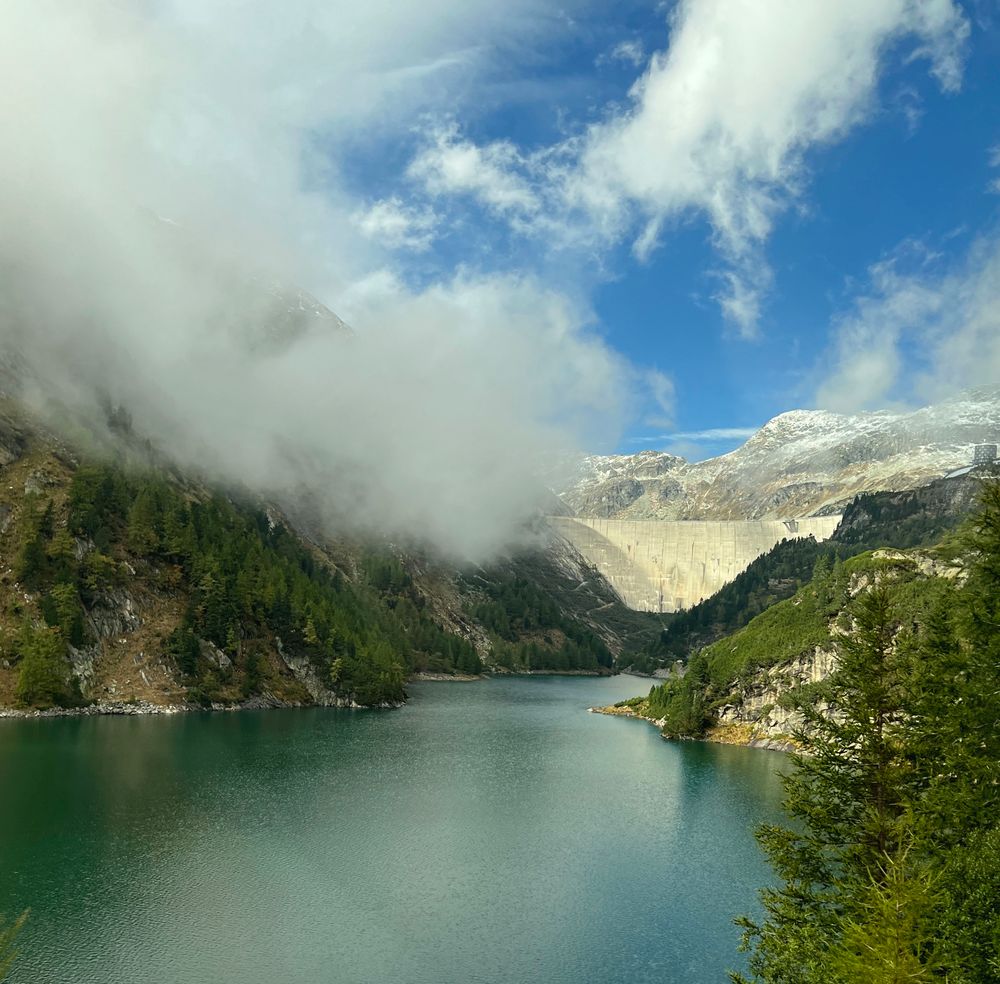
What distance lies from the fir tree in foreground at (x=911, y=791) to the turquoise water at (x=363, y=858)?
768 inches

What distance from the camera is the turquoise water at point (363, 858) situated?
40969 millimetres

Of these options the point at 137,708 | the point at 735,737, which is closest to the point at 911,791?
the point at 735,737

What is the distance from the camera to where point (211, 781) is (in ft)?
255

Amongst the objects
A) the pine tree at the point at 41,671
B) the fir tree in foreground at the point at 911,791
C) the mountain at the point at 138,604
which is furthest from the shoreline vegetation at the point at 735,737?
the pine tree at the point at 41,671

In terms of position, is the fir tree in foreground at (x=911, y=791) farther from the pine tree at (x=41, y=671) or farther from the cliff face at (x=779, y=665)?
the pine tree at (x=41, y=671)

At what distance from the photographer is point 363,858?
57594 millimetres

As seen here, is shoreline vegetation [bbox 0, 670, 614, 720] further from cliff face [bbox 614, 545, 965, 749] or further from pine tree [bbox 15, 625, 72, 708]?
cliff face [bbox 614, 545, 965, 749]

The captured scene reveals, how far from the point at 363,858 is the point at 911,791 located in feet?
142

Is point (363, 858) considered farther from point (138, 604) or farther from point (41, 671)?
point (138, 604)

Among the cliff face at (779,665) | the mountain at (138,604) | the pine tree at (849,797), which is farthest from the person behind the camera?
the cliff face at (779,665)

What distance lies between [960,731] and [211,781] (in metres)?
A: 71.3

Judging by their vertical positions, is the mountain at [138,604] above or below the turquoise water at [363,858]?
above

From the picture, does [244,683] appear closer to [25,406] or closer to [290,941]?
[25,406]

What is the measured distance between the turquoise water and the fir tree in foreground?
19502 mm
